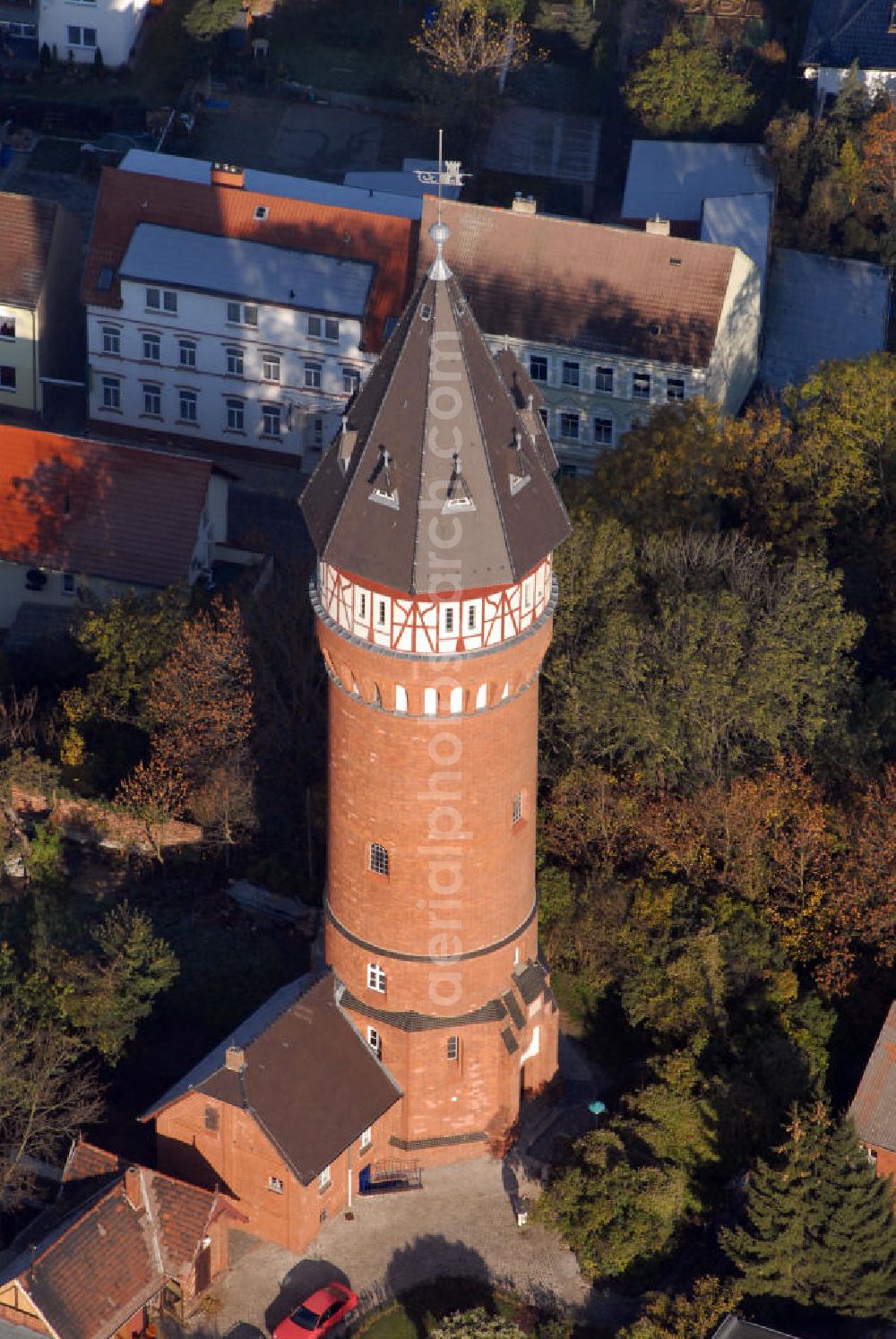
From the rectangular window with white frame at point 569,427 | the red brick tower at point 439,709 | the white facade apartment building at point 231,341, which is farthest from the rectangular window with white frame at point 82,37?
the red brick tower at point 439,709

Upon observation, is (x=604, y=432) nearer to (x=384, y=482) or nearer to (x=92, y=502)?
(x=92, y=502)

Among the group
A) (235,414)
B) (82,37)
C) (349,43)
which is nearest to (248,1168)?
(235,414)

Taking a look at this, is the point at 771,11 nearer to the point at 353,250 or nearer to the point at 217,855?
the point at 353,250

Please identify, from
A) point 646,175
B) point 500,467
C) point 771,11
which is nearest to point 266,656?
point 500,467

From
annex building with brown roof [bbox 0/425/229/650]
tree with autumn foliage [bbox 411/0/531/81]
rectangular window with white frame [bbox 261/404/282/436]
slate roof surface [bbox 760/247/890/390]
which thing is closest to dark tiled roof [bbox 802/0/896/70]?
slate roof surface [bbox 760/247/890/390]

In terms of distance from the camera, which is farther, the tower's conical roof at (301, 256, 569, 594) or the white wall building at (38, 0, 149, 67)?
the white wall building at (38, 0, 149, 67)

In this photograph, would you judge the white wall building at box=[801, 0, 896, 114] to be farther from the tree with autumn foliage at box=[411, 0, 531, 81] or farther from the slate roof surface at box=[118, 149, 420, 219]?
the slate roof surface at box=[118, 149, 420, 219]
